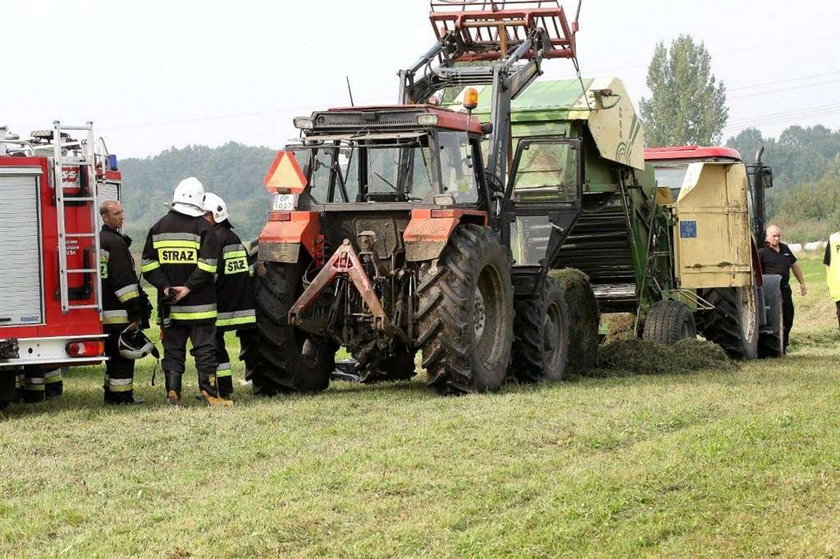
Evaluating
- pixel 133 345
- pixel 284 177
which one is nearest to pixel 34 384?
pixel 133 345

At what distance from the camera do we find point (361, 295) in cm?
1183

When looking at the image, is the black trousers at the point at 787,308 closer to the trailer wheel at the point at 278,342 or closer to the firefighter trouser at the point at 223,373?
the trailer wheel at the point at 278,342

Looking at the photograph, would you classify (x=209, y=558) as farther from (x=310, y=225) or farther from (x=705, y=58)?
(x=705, y=58)

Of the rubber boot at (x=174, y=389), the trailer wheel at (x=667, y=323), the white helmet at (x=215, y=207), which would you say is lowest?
the rubber boot at (x=174, y=389)

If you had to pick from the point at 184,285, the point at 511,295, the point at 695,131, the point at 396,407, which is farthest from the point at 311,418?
the point at 695,131

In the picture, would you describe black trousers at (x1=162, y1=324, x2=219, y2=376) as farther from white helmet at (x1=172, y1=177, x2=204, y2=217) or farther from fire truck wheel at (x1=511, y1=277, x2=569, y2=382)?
fire truck wheel at (x1=511, y1=277, x2=569, y2=382)

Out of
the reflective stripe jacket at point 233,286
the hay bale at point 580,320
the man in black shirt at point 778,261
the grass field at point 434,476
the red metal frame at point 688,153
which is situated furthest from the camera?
the man in black shirt at point 778,261

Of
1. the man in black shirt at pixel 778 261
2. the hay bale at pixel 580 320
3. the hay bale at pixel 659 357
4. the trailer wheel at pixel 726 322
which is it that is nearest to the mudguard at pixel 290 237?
the hay bale at pixel 580 320

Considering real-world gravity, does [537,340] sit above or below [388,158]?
below

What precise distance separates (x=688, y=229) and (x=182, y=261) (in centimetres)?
774

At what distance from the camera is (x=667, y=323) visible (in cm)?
1580

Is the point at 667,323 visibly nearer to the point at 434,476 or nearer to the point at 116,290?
the point at 116,290

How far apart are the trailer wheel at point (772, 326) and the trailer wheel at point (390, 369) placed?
639 centimetres

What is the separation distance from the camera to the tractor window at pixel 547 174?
14.8m
